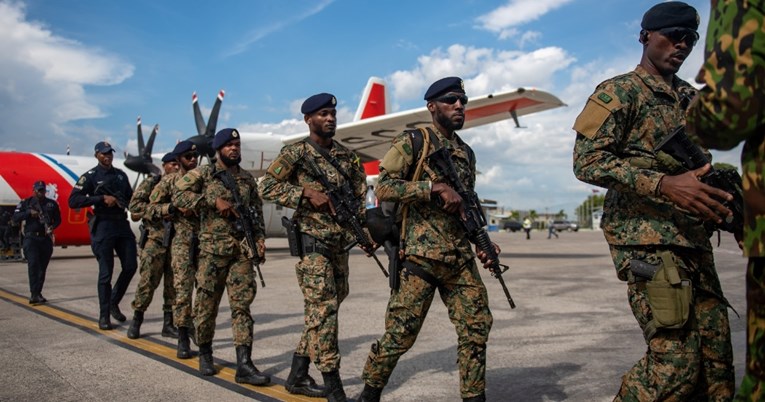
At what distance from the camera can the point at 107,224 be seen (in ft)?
24.5

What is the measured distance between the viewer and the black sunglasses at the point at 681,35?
111 inches

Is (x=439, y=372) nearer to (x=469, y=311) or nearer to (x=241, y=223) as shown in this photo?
(x=469, y=311)

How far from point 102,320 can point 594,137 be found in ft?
20.5

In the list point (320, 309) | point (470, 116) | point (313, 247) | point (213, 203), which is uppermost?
point (470, 116)

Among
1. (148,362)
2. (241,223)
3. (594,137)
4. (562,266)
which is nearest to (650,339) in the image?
(594,137)

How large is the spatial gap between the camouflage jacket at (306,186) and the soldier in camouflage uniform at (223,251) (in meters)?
0.80

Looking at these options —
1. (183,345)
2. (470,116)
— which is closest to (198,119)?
(470,116)

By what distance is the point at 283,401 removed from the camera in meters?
4.34

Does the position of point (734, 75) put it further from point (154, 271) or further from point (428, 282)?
point (154, 271)

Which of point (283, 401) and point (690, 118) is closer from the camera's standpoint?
point (690, 118)

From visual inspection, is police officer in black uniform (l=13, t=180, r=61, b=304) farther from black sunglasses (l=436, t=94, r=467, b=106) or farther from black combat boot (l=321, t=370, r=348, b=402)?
black sunglasses (l=436, t=94, r=467, b=106)

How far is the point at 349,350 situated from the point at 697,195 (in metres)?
4.09

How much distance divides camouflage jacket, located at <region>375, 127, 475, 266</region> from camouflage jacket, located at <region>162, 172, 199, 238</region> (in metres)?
2.67

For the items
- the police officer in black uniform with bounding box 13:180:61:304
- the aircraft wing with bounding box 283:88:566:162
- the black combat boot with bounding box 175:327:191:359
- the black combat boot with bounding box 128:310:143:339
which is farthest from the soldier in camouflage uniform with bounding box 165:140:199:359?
the aircraft wing with bounding box 283:88:566:162
